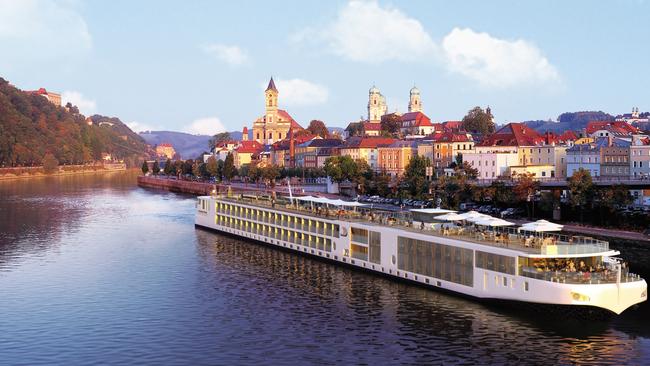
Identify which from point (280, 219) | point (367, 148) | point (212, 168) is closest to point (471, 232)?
point (280, 219)

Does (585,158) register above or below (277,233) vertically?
above

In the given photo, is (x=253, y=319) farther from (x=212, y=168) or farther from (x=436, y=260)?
(x=212, y=168)

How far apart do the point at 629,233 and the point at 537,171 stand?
160ft

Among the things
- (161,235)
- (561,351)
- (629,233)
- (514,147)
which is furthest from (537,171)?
(561,351)

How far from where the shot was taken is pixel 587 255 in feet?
136

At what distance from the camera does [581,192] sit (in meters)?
72.6

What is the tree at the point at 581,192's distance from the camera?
72.0 m

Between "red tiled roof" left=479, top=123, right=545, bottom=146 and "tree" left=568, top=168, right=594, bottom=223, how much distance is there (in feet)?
149

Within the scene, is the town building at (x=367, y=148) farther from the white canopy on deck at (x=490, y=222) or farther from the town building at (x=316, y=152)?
the white canopy on deck at (x=490, y=222)

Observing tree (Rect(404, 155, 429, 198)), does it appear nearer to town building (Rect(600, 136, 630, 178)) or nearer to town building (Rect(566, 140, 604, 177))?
town building (Rect(566, 140, 604, 177))

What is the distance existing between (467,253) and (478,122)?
440ft

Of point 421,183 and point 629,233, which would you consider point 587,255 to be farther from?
point 421,183

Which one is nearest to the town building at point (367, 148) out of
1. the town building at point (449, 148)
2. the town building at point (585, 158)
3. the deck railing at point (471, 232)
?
the town building at point (449, 148)

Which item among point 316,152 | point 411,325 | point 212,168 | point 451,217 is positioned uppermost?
point 316,152
